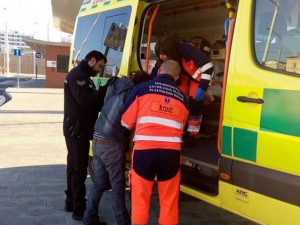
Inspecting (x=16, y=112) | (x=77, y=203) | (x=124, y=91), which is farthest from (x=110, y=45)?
(x=16, y=112)

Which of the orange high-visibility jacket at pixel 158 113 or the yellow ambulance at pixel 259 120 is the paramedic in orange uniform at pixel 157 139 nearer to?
the orange high-visibility jacket at pixel 158 113

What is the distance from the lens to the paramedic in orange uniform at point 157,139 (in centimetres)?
281

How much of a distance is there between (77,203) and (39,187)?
1318mm

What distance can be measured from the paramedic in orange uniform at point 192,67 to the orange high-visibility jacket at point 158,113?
66cm

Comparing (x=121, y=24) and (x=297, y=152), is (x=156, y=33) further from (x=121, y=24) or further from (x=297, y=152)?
(x=297, y=152)

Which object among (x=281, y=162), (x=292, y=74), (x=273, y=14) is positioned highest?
(x=273, y=14)

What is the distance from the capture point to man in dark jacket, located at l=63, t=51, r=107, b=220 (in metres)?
3.72

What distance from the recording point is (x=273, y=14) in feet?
8.32

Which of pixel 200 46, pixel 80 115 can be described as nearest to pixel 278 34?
pixel 80 115

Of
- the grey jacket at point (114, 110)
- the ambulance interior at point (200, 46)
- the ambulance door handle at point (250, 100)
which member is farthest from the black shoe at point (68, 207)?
the ambulance door handle at point (250, 100)

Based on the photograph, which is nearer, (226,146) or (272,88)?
(272,88)

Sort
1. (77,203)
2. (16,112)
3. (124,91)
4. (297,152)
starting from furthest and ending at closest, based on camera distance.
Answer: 1. (16,112)
2. (77,203)
3. (124,91)
4. (297,152)

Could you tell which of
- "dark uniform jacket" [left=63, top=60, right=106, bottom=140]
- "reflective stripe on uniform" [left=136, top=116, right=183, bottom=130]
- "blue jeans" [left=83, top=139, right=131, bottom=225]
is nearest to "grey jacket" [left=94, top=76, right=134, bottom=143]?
"blue jeans" [left=83, top=139, right=131, bottom=225]

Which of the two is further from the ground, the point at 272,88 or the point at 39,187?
the point at 272,88
